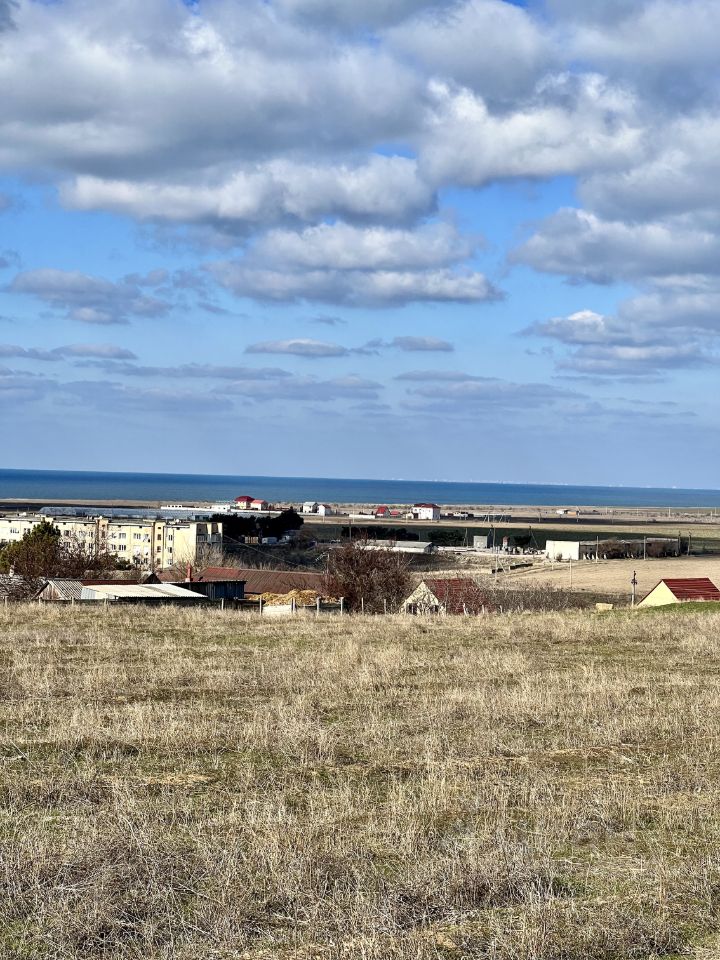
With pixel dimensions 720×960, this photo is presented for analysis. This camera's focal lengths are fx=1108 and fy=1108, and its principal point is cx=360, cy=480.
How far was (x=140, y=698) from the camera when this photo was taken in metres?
16.4

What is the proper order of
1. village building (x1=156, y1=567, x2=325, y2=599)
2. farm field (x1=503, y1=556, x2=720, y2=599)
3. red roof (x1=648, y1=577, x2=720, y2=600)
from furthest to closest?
1. farm field (x1=503, y1=556, x2=720, y2=599)
2. village building (x1=156, y1=567, x2=325, y2=599)
3. red roof (x1=648, y1=577, x2=720, y2=600)

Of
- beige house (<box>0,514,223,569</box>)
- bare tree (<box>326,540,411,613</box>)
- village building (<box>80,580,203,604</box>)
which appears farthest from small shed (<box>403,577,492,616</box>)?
beige house (<box>0,514,223,569</box>)

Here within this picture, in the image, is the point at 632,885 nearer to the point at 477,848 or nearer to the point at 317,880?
the point at 477,848

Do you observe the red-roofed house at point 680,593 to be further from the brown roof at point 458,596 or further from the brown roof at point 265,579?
the brown roof at point 265,579

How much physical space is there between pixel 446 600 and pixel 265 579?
81.2ft

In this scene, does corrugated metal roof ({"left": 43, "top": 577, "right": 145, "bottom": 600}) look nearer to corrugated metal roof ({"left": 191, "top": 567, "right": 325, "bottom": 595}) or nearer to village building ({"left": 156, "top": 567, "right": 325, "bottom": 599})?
village building ({"left": 156, "top": 567, "right": 325, "bottom": 599})

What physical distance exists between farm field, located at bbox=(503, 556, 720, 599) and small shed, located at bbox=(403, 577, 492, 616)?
2336 centimetres

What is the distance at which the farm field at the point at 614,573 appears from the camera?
79.4m

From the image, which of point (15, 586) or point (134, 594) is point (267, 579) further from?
point (134, 594)

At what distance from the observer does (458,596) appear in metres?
47.2

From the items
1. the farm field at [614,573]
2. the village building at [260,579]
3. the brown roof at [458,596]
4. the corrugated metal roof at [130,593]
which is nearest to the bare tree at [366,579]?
the brown roof at [458,596]

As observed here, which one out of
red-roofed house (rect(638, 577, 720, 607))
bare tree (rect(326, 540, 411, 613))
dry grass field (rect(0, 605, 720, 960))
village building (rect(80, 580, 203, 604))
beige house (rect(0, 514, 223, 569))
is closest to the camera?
dry grass field (rect(0, 605, 720, 960))

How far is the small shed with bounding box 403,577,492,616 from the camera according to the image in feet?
152

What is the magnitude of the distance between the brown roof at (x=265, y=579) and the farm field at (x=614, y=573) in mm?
19092
